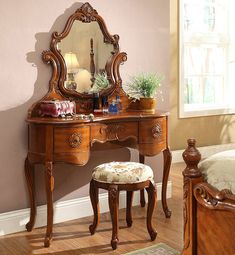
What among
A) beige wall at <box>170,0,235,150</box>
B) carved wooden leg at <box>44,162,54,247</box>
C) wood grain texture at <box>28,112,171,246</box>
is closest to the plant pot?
wood grain texture at <box>28,112,171,246</box>

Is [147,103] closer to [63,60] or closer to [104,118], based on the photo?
[104,118]

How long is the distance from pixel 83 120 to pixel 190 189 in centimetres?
106

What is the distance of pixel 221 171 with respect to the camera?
2314 mm

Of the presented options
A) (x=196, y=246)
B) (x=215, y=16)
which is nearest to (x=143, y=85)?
(x=196, y=246)

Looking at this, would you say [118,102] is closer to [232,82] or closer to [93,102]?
[93,102]

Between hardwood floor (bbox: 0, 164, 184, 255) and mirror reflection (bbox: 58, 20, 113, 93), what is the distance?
1.05m

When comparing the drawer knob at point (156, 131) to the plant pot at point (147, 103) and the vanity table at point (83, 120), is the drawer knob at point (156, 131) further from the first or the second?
the plant pot at point (147, 103)

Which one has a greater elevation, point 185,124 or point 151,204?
point 185,124

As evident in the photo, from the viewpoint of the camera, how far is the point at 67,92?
11.8 ft

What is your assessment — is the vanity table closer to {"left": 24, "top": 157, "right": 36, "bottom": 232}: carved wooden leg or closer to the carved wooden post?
{"left": 24, "top": 157, "right": 36, "bottom": 232}: carved wooden leg

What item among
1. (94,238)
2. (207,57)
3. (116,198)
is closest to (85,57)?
(116,198)

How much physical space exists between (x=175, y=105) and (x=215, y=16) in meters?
1.29

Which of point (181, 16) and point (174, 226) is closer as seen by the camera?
point (174, 226)

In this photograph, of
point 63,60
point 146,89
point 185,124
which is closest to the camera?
point 63,60
